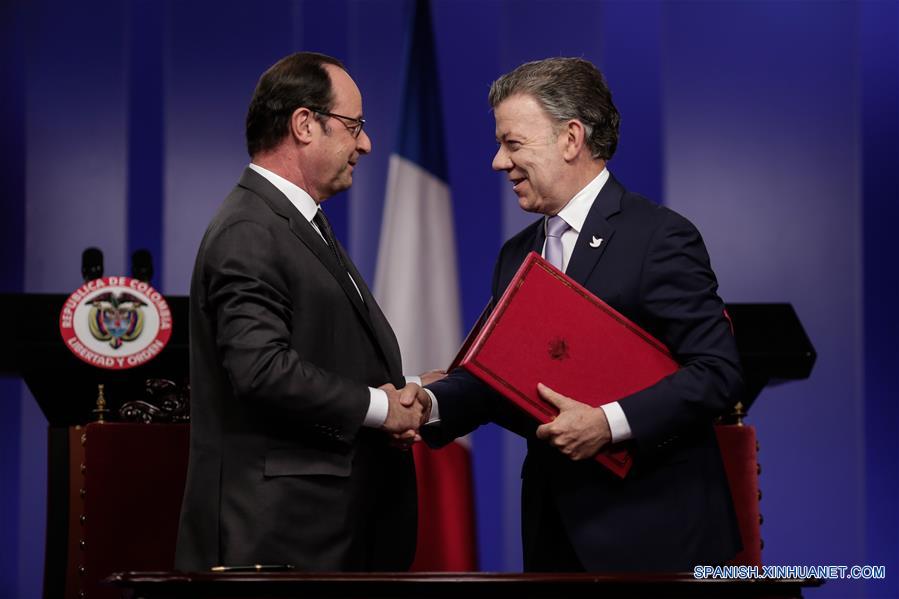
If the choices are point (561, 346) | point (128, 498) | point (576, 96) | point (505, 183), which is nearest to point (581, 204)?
point (576, 96)

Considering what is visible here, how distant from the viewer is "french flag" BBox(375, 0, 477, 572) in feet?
12.6

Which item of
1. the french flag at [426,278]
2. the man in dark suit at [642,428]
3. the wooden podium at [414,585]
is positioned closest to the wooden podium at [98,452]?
the french flag at [426,278]

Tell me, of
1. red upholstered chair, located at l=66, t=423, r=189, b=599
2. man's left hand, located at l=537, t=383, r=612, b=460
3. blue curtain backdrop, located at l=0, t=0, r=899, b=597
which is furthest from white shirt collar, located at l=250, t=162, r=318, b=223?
blue curtain backdrop, located at l=0, t=0, r=899, b=597

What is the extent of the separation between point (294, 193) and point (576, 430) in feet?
2.73

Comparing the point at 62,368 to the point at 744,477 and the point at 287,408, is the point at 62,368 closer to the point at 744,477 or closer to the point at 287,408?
the point at 287,408

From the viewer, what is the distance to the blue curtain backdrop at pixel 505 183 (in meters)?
4.71

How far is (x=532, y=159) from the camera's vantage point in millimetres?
2588

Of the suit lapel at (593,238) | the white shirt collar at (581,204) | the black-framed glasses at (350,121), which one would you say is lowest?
the suit lapel at (593,238)

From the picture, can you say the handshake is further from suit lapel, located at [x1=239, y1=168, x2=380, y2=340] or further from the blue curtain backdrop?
the blue curtain backdrop

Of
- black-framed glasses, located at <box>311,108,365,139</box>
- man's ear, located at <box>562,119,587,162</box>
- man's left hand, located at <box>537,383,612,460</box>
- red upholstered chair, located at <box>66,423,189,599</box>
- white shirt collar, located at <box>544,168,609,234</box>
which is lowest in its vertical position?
red upholstered chair, located at <box>66,423,189,599</box>

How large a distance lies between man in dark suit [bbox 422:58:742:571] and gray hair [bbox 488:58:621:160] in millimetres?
53

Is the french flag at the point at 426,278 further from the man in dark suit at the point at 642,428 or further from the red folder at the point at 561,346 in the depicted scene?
the red folder at the point at 561,346

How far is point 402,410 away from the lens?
2.33 m

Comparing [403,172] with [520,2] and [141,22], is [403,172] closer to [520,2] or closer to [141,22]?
[520,2]
